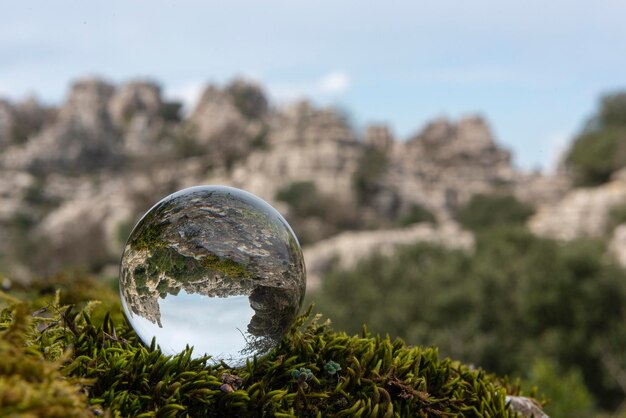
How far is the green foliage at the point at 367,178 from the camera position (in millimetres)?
63094

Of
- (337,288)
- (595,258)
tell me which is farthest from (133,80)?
(595,258)

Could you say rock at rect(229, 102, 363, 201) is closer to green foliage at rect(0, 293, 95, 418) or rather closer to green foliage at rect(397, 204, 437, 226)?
green foliage at rect(397, 204, 437, 226)

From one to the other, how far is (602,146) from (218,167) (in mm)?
42176

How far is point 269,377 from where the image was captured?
268 cm

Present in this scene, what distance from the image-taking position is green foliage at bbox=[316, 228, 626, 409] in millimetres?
20844

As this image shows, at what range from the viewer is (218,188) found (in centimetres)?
298

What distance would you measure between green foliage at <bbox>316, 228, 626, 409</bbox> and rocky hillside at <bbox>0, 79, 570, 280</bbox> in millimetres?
15108

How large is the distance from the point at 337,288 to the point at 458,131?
62.8 m

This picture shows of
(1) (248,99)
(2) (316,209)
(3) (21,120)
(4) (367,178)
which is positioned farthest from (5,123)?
(4) (367,178)

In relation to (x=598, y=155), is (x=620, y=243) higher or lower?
lower

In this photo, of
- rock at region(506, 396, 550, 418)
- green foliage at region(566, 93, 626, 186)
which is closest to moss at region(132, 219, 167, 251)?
rock at region(506, 396, 550, 418)

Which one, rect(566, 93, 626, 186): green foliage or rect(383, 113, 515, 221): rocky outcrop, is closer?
rect(566, 93, 626, 186): green foliage

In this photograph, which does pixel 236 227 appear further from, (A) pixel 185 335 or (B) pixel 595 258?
(B) pixel 595 258

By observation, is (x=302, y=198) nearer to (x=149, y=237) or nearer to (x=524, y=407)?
(x=524, y=407)
